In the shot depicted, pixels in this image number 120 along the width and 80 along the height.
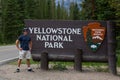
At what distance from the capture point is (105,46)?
16.2 meters

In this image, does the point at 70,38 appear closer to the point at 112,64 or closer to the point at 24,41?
the point at 24,41

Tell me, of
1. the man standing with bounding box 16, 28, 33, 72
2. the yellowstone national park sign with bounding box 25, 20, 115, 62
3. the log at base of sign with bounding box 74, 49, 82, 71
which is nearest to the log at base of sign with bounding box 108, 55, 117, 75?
the yellowstone national park sign with bounding box 25, 20, 115, 62

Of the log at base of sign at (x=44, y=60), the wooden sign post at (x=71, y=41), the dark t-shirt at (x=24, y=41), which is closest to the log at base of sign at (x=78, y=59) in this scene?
the wooden sign post at (x=71, y=41)

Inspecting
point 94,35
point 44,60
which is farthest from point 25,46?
point 94,35

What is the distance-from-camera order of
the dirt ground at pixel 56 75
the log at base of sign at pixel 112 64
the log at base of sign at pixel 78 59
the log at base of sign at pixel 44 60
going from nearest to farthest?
the dirt ground at pixel 56 75
the log at base of sign at pixel 112 64
the log at base of sign at pixel 78 59
the log at base of sign at pixel 44 60

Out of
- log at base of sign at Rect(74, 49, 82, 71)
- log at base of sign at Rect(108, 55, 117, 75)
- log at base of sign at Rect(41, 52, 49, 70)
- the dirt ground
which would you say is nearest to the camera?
the dirt ground

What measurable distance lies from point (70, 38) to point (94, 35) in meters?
1.00

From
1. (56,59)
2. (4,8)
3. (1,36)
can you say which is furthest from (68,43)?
(4,8)

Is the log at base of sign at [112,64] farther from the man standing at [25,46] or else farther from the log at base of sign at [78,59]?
the man standing at [25,46]

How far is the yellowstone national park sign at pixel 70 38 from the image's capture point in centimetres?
1622

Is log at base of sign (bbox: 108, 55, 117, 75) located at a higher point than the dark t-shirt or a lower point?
lower

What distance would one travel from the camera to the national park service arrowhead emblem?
16.2 metres

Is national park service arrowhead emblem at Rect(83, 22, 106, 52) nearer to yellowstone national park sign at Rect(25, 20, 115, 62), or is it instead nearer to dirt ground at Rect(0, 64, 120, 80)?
yellowstone national park sign at Rect(25, 20, 115, 62)

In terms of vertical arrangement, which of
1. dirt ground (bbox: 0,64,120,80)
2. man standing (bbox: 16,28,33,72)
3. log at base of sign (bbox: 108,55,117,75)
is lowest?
dirt ground (bbox: 0,64,120,80)
